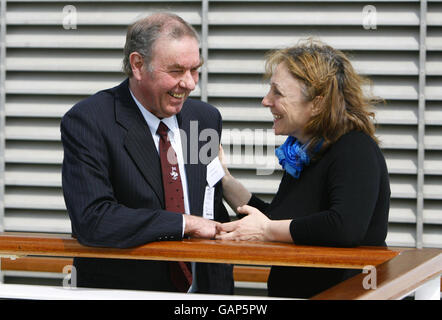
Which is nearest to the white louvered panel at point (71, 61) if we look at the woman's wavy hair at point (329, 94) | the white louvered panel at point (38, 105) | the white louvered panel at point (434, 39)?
the white louvered panel at point (38, 105)

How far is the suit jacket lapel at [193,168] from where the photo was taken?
2.47 m

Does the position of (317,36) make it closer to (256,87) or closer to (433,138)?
(256,87)

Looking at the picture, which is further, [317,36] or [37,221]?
[37,221]

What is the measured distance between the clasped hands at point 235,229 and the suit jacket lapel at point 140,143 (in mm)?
234

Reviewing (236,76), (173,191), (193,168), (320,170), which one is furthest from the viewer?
(236,76)

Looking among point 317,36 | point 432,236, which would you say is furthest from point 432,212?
point 317,36

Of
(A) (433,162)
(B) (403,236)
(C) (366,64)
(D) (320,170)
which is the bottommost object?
(B) (403,236)

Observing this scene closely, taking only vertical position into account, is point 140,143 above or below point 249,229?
above

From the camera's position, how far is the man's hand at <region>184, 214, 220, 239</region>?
2.11 m

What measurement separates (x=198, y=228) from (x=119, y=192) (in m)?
0.35

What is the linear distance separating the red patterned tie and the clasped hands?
194 mm

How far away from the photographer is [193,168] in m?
2.50

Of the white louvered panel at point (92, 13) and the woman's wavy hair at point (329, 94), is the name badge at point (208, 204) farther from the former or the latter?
the white louvered panel at point (92, 13)

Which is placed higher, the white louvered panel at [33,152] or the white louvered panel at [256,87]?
the white louvered panel at [256,87]
